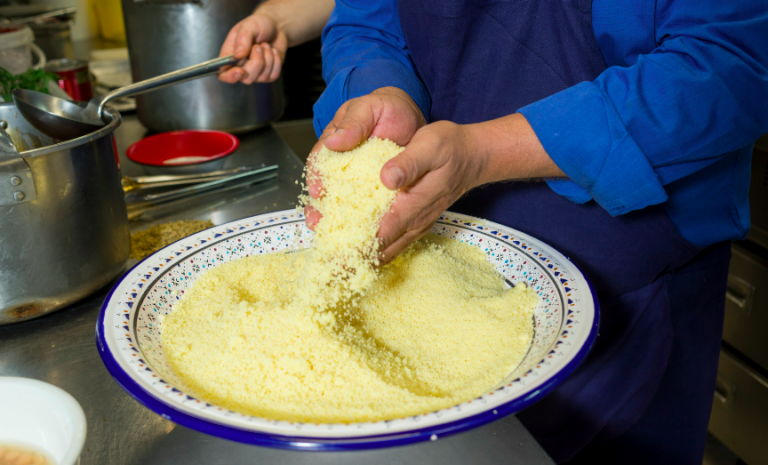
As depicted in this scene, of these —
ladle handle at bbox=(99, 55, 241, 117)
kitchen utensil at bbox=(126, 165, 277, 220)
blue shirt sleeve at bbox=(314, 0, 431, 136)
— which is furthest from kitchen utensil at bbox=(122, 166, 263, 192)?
blue shirt sleeve at bbox=(314, 0, 431, 136)

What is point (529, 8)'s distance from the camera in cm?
86

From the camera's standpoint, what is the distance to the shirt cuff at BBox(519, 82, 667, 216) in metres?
0.68

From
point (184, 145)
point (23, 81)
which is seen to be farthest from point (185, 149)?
point (23, 81)

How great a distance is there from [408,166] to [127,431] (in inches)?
18.7

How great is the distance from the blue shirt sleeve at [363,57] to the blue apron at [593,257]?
45mm

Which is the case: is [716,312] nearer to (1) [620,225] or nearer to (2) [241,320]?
(1) [620,225]

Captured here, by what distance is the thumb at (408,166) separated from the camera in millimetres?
638

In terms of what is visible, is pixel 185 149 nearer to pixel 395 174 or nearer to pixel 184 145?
pixel 184 145

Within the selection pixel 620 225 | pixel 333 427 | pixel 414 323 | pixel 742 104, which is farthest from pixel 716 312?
pixel 333 427

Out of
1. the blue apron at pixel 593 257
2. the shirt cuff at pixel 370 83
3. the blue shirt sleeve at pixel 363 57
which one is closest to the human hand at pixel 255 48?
the blue shirt sleeve at pixel 363 57

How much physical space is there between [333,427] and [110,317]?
34 centimetres

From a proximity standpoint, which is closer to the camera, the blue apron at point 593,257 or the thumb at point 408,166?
the thumb at point 408,166

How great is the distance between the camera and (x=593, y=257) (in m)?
0.93

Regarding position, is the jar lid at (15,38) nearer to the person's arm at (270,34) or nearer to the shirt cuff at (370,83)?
the person's arm at (270,34)
